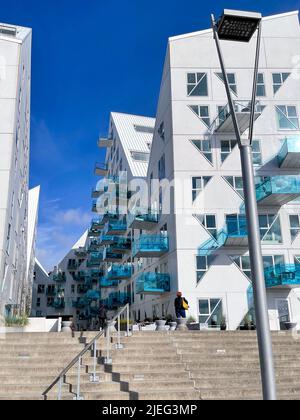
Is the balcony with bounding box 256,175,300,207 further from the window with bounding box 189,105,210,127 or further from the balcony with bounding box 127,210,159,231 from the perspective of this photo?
the balcony with bounding box 127,210,159,231

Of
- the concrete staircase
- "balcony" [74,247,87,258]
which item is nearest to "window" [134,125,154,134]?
"balcony" [74,247,87,258]

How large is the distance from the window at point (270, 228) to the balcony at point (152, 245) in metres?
6.07

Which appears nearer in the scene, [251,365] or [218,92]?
[251,365]

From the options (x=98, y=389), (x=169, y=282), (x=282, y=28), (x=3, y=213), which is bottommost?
(x=98, y=389)

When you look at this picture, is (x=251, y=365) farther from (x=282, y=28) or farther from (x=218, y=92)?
(x=282, y=28)

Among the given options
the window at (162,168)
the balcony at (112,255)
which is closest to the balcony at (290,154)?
the window at (162,168)

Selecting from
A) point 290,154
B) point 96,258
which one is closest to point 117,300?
point 96,258

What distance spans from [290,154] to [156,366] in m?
18.9

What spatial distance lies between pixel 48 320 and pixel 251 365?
33.9ft

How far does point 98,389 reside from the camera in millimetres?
9664

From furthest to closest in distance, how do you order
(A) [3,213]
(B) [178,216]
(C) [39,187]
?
(C) [39,187]
(B) [178,216]
(A) [3,213]

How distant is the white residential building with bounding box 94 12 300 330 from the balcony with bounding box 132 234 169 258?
66 mm
